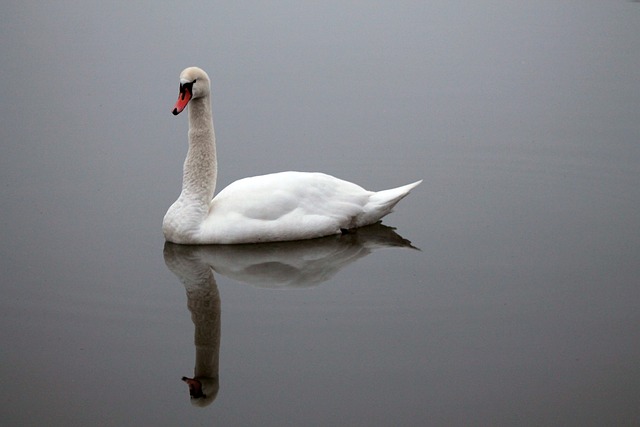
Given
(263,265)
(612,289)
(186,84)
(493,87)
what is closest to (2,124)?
(186,84)

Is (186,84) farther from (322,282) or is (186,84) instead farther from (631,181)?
(631,181)

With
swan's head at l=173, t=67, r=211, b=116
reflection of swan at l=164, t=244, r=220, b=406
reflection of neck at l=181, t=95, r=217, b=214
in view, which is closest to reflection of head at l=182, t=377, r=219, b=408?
reflection of swan at l=164, t=244, r=220, b=406

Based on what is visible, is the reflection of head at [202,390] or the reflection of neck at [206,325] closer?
the reflection of head at [202,390]

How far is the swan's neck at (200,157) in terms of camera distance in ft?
31.3

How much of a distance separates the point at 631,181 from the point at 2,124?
24.8 feet

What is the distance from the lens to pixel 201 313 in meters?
8.06

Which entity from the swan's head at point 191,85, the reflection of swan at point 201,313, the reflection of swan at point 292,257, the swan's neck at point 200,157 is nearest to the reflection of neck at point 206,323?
the reflection of swan at point 201,313

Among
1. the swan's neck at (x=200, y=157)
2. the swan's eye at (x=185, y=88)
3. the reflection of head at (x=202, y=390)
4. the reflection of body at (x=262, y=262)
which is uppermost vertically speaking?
the swan's eye at (x=185, y=88)

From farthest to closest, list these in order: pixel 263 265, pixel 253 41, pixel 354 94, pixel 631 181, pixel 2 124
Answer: pixel 253 41 < pixel 354 94 < pixel 2 124 < pixel 631 181 < pixel 263 265

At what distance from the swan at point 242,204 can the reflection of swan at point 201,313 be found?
0.91 feet

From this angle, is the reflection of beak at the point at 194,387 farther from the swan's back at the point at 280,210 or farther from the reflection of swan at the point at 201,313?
the swan's back at the point at 280,210

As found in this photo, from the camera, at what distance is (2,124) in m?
13.1

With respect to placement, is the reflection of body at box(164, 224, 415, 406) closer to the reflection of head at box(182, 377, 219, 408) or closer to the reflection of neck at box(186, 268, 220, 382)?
the reflection of neck at box(186, 268, 220, 382)

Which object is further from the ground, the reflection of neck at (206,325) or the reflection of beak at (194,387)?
the reflection of neck at (206,325)
